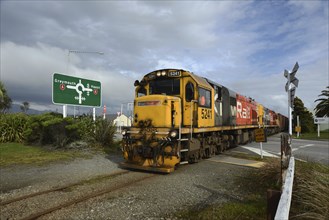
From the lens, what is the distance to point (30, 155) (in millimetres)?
11602

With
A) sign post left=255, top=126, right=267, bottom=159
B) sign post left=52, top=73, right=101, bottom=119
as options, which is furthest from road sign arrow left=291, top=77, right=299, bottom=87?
sign post left=52, top=73, right=101, bottom=119

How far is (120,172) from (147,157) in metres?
0.97

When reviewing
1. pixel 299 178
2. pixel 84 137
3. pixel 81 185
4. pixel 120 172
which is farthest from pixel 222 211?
pixel 84 137

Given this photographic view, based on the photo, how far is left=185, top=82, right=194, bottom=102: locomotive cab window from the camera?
29.7 feet

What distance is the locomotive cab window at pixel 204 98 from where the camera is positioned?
9419mm

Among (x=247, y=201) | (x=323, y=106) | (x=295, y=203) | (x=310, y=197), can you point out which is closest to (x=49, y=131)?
(x=247, y=201)

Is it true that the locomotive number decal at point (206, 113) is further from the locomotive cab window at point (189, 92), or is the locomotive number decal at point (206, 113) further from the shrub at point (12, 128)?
the shrub at point (12, 128)

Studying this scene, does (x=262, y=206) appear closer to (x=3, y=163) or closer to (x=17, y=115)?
(x=3, y=163)

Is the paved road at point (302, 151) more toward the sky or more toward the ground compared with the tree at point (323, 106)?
more toward the ground

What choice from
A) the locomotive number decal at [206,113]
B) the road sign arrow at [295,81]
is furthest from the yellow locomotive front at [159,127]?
the road sign arrow at [295,81]

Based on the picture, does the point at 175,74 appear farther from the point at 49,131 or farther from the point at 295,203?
the point at 49,131

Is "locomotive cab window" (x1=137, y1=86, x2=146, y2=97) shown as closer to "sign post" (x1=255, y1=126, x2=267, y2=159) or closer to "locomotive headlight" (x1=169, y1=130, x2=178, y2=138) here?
"locomotive headlight" (x1=169, y1=130, x2=178, y2=138)

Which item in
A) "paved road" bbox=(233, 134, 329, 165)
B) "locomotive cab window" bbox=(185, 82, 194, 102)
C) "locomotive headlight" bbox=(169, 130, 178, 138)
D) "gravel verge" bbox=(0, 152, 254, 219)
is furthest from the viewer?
"paved road" bbox=(233, 134, 329, 165)

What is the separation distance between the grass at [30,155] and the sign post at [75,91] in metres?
2.72
